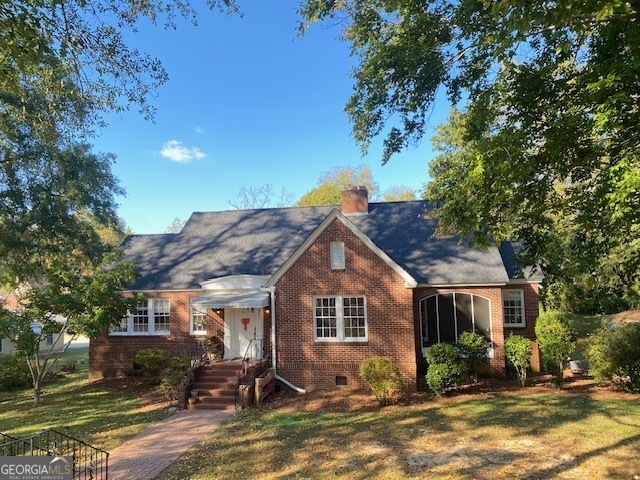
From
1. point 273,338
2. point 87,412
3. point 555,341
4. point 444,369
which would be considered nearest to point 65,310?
point 87,412

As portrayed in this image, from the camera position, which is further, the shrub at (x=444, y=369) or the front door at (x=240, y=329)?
the front door at (x=240, y=329)

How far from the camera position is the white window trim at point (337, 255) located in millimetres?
16062

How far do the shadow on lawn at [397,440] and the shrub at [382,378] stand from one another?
2.22 feet

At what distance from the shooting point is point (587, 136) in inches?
346

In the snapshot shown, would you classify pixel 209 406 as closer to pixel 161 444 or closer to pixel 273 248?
pixel 161 444

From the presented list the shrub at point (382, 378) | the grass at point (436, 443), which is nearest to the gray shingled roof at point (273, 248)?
the shrub at point (382, 378)

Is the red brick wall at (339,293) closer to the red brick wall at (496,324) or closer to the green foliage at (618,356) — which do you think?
the red brick wall at (496,324)

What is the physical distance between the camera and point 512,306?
59.0 ft

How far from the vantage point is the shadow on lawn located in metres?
8.48

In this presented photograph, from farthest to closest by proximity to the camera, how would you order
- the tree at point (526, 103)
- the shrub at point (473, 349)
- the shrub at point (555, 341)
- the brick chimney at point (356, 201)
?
the brick chimney at point (356, 201), the shrub at point (473, 349), the shrub at point (555, 341), the tree at point (526, 103)

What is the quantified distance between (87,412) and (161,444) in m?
5.24

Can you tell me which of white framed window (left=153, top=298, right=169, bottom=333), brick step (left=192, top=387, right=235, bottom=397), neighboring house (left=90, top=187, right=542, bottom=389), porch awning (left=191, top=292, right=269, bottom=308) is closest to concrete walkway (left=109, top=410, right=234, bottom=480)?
brick step (left=192, top=387, right=235, bottom=397)

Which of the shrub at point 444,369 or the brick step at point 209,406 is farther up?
the shrub at point 444,369

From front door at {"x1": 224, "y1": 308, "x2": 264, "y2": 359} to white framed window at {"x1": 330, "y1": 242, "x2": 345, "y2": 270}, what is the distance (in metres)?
3.99
